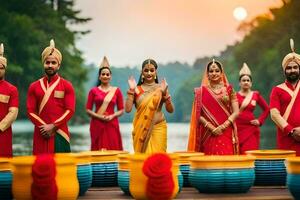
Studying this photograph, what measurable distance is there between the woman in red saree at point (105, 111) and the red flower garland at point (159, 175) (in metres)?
5.02

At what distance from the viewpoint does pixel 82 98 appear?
30.6m

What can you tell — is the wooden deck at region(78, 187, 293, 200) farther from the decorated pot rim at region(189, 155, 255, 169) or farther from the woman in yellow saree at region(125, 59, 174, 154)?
the woman in yellow saree at region(125, 59, 174, 154)

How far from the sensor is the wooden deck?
6.18 meters

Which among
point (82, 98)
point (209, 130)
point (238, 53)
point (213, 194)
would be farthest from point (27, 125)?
point (213, 194)

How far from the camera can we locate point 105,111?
1077 cm

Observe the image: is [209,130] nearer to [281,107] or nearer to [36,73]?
[281,107]

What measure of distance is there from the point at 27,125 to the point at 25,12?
4.14 m

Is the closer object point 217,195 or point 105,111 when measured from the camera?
point 217,195

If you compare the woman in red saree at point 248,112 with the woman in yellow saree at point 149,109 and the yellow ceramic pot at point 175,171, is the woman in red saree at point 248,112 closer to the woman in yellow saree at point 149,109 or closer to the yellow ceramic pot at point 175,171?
the woman in yellow saree at point 149,109

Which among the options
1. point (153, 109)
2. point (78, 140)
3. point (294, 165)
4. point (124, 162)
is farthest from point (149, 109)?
point (78, 140)

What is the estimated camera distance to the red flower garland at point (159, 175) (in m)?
5.64

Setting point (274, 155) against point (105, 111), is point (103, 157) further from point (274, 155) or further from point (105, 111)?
point (105, 111)

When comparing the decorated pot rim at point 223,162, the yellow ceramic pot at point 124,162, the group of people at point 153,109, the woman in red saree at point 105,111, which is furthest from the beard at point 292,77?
the woman in red saree at point 105,111

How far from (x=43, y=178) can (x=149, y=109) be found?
110 inches
